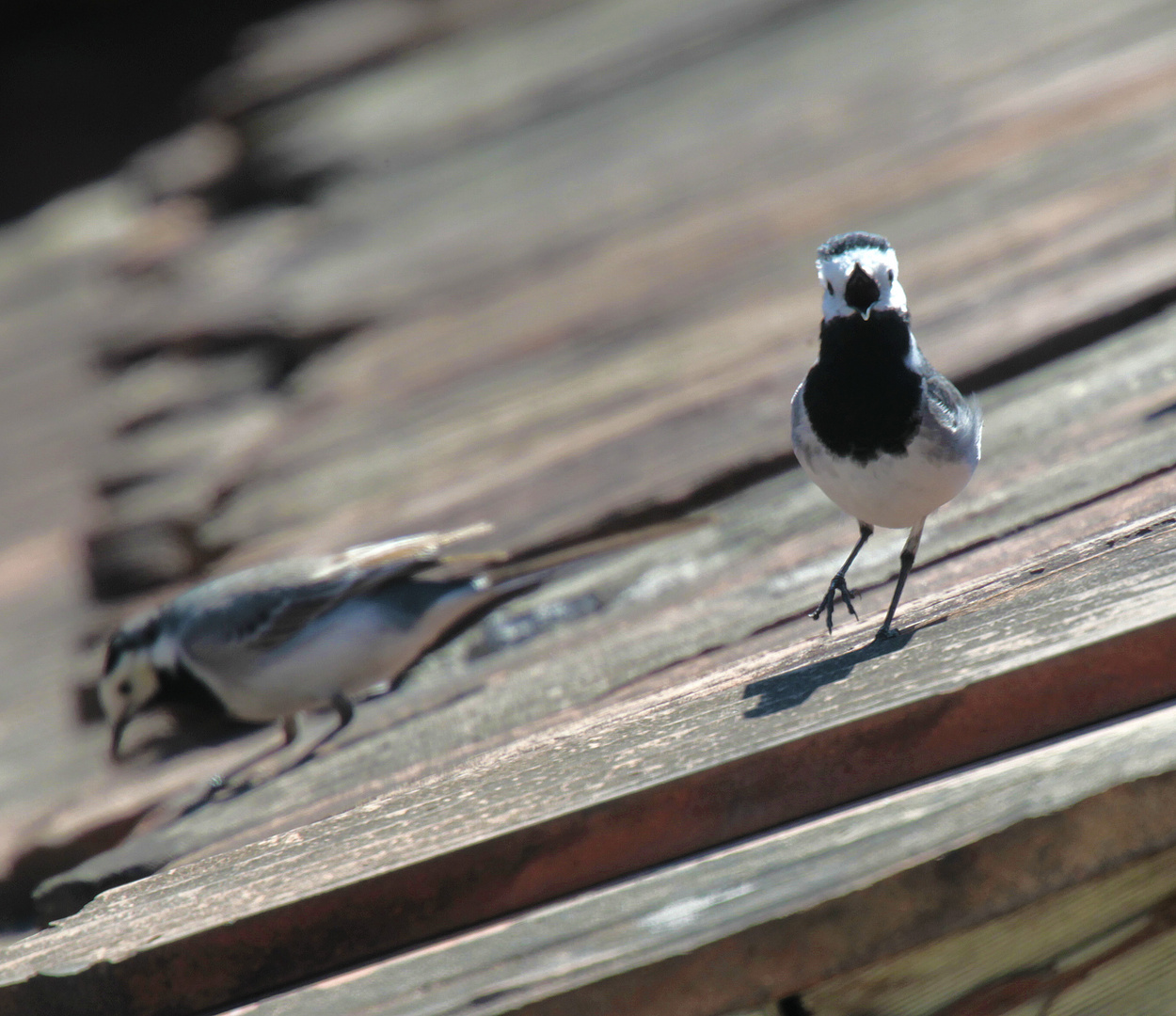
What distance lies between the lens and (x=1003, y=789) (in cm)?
133

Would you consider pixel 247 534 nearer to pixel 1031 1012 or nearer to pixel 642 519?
pixel 642 519

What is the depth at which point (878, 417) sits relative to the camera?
8.02 feet

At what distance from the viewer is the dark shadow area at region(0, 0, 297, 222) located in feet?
25.5

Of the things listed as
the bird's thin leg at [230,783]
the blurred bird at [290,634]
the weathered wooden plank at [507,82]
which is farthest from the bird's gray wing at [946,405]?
the weathered wooden plank at [507,82]

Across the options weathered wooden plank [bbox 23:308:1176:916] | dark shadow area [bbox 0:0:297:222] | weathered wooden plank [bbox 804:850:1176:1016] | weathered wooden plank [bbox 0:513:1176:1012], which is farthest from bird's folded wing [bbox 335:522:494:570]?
dark shadow area [bbox 0:0:297:222]

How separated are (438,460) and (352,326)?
128 cm

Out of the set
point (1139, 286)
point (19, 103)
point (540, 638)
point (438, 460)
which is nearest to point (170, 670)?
point (438, 460)

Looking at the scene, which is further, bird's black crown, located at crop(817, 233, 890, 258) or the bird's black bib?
the bird's black bib

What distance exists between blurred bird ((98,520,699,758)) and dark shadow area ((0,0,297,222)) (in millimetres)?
3840

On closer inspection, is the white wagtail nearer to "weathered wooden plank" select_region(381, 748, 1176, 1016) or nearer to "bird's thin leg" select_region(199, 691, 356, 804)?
"weathered wooden plank" select_region(381, 748, 1176, 1016)

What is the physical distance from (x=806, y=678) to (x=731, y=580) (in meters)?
1.06

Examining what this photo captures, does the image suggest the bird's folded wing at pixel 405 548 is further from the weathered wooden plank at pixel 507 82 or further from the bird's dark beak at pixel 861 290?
the weathered wooden plank at pixel 507 82

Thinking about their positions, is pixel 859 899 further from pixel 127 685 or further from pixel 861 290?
pixel 127 685

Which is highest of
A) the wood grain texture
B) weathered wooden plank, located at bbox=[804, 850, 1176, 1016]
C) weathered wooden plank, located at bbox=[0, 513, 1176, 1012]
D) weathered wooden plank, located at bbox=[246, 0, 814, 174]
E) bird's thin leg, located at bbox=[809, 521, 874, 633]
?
weathered wooden plank, located at bbox=[246, 0, 814, 174]
